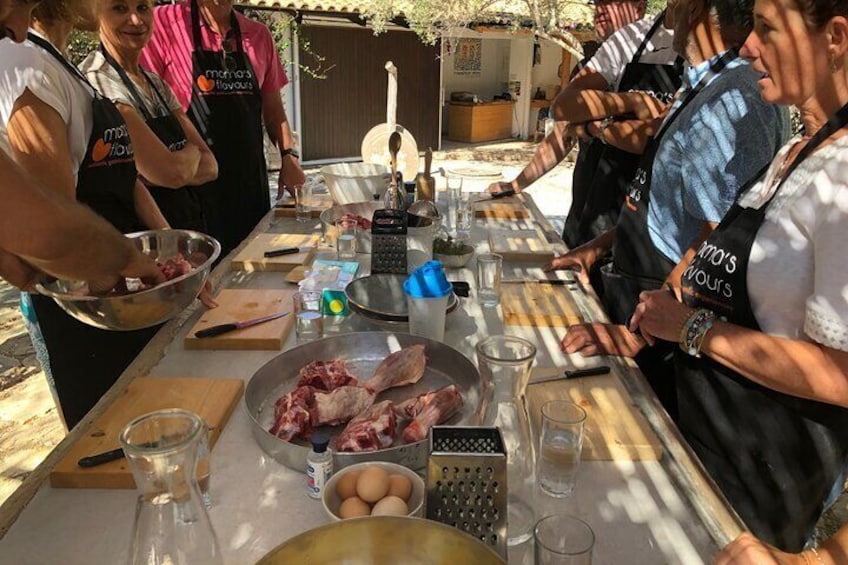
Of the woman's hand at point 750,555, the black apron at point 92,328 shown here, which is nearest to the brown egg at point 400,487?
the woman's hand at point 750,555

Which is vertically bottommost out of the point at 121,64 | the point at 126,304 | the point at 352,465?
the point at 352,465

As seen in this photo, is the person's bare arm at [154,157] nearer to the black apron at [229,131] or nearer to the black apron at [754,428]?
the black apron at [229,131]

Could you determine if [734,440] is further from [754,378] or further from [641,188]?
[641,188]

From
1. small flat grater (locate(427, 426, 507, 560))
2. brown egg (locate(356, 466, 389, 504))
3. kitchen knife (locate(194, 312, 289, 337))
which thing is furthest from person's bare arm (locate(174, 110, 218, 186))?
small flat grater (locate(427, 426, 507, 560))

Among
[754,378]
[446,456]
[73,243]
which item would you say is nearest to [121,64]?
[73,243]

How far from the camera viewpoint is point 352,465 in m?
1.17

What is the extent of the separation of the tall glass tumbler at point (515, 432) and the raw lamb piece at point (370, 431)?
0.81ft

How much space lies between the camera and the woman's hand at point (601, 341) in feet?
6.17

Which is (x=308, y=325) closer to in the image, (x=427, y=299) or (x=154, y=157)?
(x=427, y=299)

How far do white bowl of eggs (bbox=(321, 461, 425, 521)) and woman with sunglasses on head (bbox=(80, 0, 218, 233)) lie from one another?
1816 millimetres

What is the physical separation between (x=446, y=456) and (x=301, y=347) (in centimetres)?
83

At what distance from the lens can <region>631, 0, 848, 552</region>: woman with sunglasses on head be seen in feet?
4.34

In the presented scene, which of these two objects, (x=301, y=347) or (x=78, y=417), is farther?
(x=78, y=417)

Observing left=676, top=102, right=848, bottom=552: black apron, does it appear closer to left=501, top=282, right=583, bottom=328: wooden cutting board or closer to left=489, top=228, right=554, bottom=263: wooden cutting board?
left=501, top=282, right=583, bottom=328: wooden cutting board
